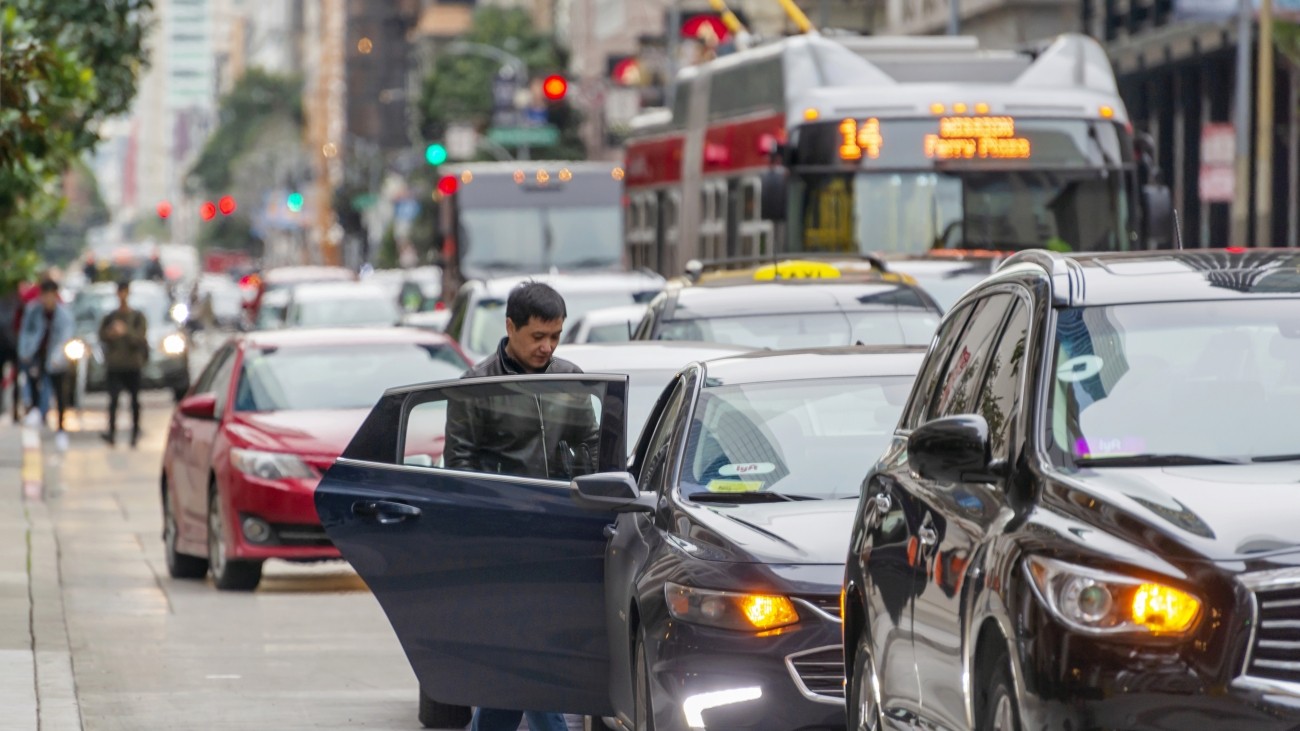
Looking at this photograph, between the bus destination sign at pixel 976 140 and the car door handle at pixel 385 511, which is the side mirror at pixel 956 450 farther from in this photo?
the bus destination sign at pixel 976 140

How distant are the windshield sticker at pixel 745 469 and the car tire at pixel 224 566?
26.0ft

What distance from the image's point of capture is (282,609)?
1511 cm

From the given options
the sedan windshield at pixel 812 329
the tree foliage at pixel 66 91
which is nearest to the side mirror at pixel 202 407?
the tree foliage at pixel 66 91

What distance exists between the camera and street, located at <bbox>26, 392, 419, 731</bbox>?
1100 centimetres

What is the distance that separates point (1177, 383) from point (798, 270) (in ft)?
37.0

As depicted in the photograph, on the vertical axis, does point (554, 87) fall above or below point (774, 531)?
above

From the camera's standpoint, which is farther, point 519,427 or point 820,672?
point 519,427

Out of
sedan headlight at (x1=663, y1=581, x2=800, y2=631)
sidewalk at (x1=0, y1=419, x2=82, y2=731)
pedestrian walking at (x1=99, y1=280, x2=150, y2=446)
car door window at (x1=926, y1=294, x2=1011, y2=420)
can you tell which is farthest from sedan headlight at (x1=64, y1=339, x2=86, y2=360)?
car door window at (x1=926, y1=294, x2=1011, y2=420)

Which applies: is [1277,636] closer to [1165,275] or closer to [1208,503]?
[1208,503]

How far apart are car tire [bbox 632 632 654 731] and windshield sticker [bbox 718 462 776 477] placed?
709 mm

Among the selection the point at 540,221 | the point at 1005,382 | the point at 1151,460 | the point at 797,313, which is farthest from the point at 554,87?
the point at 1151,460

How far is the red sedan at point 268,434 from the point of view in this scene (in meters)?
15.8

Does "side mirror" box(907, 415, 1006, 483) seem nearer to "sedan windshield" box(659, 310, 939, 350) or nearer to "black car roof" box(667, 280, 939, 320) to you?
"sedan windshield" box(659, 310, 939, 350)

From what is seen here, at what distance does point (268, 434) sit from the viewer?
16.2 m
